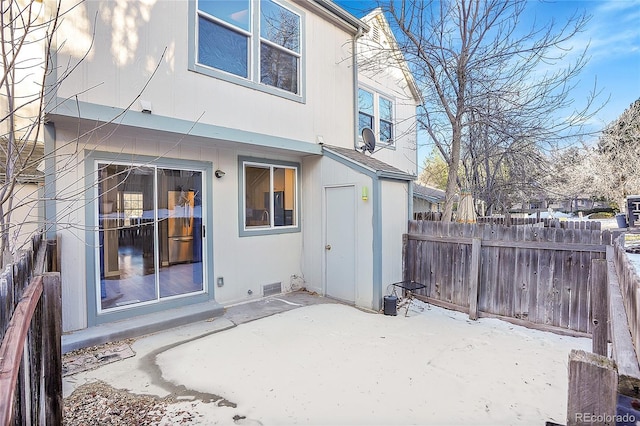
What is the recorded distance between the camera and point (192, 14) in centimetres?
479

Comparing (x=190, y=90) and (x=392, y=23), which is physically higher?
(x=392, y=23)

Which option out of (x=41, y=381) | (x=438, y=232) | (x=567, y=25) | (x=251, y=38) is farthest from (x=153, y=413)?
(x=567, y=25)

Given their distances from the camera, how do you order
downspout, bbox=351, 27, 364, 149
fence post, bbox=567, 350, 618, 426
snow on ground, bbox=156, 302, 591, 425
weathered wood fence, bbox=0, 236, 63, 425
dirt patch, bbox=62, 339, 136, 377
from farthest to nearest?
1. downspout, bbox=351, 27, 364, 149
2. dirt patch, bbox=62, 339, 136, 377
3. snow on ground, bbox=156, 302, 591, 425
4. weathered wood fence, bbox=0, 236, 63, 425
5. fence post, bbox=567, 350, 618, 426

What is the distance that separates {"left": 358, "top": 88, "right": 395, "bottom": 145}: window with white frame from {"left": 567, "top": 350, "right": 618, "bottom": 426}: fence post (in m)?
7.44

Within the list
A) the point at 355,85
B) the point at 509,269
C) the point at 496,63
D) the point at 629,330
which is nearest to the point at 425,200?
the point at 496,63

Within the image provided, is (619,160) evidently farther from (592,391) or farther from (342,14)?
(592,391)

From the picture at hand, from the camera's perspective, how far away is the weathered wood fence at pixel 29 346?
1.26m

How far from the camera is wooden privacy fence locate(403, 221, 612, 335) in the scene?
463 centimetres

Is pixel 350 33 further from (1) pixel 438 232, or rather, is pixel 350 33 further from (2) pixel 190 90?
(1) pixel 438 232

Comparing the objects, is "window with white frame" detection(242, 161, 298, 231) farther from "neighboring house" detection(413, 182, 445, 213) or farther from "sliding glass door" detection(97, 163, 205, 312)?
"neighboring house" detection(413, 182, 445, 213)

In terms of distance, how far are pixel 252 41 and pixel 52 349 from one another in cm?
518

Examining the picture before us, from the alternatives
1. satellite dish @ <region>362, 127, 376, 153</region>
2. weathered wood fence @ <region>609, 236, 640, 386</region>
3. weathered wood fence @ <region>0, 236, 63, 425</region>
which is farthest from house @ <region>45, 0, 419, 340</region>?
weathered wood fence @ <region>609, 236, 640, 386</region>

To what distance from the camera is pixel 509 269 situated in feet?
17.1

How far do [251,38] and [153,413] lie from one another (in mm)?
5506
